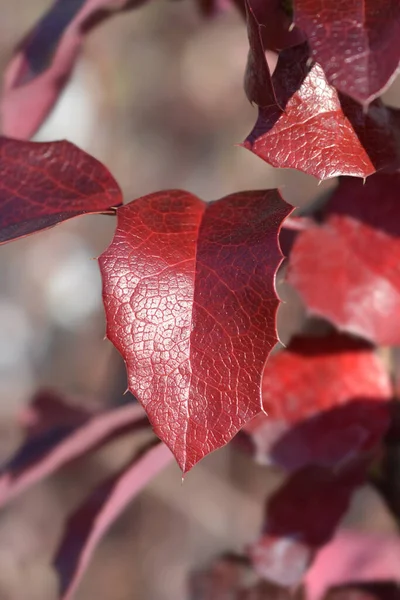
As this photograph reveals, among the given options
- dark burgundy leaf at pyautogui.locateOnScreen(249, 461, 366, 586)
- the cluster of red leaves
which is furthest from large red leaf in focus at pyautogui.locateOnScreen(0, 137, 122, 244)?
dark burgundy leaf at pyautogui.locateOnScreen(249, 461, 366, 586)

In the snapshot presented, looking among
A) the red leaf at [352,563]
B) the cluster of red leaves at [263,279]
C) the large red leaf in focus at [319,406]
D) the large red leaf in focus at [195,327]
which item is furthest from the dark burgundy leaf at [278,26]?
the red leaf at [352,563]

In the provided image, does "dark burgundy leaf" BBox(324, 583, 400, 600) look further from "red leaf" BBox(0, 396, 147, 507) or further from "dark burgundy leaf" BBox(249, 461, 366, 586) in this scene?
"red leaf" BBox(0, 396, 147, 507)

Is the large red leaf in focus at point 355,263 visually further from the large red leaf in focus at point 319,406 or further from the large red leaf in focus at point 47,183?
the large red leaf in focus at point 47,183

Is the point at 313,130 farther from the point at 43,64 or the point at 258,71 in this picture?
the point at 43,64

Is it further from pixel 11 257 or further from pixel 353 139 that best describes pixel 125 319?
pixel 11 257

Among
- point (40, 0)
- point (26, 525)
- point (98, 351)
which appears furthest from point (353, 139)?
point (40, 0)

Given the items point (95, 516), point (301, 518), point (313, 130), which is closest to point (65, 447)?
point (95, 516)

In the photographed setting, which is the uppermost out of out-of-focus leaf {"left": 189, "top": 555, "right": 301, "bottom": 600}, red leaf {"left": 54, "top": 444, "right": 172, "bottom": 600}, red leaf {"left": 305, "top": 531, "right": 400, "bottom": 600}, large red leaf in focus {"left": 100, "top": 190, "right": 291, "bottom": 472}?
large red leaf in focus {"left": 100, "top": 190, "right": 291, "bottom": 472}
